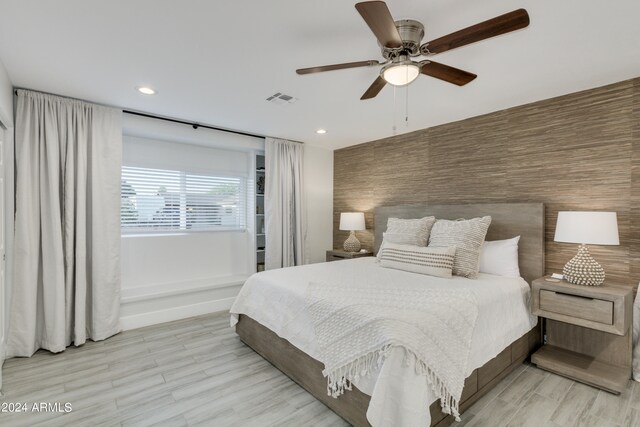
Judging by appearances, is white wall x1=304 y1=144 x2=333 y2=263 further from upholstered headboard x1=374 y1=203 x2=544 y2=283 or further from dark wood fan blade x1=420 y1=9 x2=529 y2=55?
dark wood fan blade x1=420 y1=9 x2=529 y2=55

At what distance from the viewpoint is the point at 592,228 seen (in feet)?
7.41

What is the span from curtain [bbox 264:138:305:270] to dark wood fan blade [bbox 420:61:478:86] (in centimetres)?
284

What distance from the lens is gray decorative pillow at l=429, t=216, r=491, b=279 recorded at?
8.89ft

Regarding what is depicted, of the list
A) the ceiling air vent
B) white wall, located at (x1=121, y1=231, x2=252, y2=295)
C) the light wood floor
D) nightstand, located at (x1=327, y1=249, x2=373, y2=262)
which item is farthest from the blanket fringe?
white wall, located at (x1=121, y1=231, x2=252, y2=295)

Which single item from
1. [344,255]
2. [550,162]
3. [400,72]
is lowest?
[344,255]

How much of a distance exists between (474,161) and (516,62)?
1.33 m

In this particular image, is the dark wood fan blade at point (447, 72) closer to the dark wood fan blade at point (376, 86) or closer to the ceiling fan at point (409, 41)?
the ceiling fan at point (409, 41)

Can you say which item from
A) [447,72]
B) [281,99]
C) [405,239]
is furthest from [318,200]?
[447,72]

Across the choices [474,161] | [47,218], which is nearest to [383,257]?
[474,161]

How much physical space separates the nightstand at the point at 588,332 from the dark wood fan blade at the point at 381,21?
224 cm

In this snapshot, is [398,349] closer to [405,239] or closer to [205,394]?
[205,394]

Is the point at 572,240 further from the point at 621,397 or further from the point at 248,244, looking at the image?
the point at 248,244

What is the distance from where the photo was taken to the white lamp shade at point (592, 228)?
2223 mm

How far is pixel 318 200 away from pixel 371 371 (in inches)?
139
